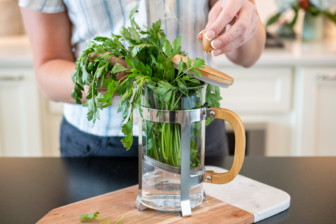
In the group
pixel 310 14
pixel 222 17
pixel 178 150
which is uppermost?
pixel 310 14

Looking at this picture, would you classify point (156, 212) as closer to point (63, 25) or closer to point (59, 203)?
point (59, 203)

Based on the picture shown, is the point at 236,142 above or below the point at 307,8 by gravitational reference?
below

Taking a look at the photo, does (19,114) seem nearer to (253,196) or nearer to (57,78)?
(57,78)

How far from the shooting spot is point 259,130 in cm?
217

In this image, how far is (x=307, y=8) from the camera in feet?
7.69

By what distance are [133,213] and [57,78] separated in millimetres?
380

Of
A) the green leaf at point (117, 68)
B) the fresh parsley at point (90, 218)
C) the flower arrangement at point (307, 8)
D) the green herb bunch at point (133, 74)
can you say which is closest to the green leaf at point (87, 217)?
the fresh parsley at point (90, 218)

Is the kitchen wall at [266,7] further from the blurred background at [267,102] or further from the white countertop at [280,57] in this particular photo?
the white countertop at [280,57]

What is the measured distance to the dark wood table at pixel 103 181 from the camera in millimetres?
891

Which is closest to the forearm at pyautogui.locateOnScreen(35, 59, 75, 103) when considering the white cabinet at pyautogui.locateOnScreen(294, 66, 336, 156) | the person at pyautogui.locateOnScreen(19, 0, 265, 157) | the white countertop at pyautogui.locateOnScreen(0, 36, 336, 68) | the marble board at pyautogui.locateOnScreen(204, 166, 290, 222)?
the person at pyautogui.locateOnScreen(19, 0, 265, 157)

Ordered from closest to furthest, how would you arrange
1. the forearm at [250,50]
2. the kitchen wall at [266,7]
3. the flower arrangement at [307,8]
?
the forearm at [250,50] → the flower arrangement at [307,8] → the kitchen wall at [266,7]

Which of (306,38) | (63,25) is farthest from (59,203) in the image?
(306,38)

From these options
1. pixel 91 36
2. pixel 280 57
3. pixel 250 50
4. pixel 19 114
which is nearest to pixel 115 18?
pixel 91 36

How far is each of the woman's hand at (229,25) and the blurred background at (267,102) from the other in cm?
113
